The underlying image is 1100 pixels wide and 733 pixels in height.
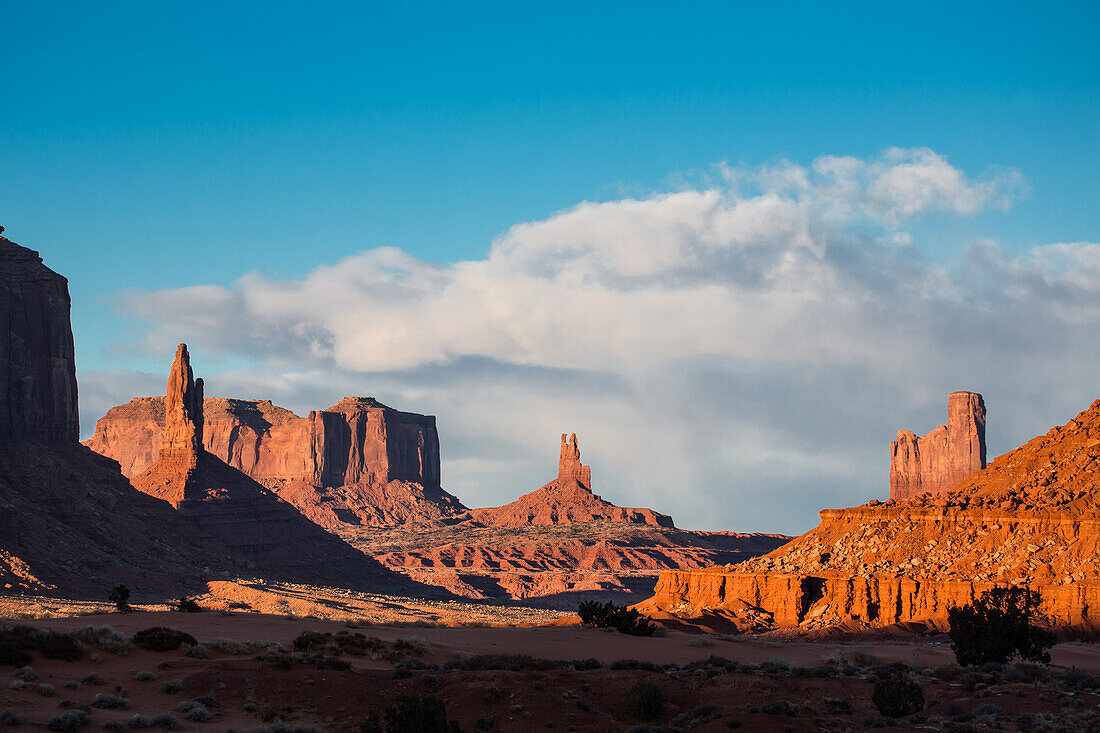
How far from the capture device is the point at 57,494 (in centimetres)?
9675

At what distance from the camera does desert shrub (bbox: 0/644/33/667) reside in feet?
88.6

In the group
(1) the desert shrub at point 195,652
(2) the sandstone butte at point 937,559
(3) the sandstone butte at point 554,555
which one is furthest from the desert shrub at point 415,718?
(3) the sandstone butte at point 554,555

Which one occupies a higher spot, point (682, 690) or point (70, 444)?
point (70, 444)

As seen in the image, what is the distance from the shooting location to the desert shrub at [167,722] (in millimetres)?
23655

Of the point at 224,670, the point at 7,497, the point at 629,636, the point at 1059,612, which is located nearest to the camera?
the point at 224,670

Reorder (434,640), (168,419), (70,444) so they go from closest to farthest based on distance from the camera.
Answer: (434,640)
(70,444)
(168,419)

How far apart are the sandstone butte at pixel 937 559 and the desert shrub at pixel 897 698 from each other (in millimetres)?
27699

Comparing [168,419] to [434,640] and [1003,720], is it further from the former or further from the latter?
[1003,720]

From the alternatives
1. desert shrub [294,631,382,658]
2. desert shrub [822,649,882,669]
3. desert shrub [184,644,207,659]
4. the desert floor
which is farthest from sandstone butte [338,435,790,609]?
desert shrub [184,644,207,659]

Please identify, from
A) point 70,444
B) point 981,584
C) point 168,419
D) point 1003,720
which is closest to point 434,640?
point 1003,720

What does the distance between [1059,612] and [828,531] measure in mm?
20848

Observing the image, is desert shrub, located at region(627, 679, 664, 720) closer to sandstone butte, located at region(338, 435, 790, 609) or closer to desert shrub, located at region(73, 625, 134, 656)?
desert shrub, located at region(73, 625, 134, 656)

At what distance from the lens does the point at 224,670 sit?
28375mm

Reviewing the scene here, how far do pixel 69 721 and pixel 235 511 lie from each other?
109681mm
